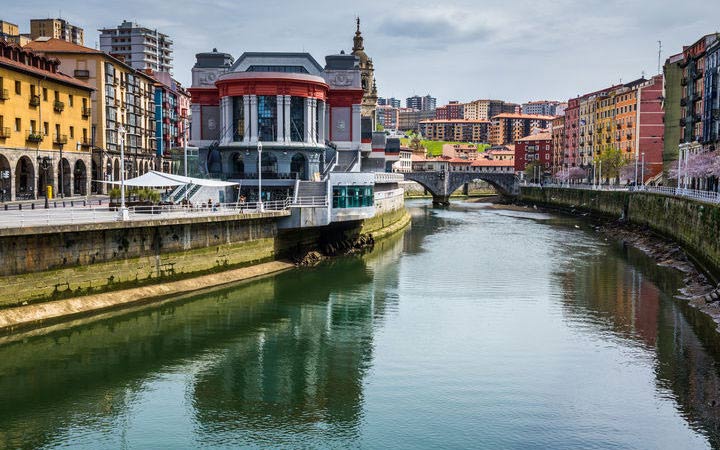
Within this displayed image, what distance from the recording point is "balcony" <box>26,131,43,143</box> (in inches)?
2649

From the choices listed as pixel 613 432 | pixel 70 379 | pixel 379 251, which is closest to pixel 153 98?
pixel 379 251

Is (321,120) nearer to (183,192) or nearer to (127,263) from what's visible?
(183,192)

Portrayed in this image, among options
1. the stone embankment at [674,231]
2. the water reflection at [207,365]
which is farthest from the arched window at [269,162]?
the stone embankment at [674,231]

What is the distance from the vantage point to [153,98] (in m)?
118

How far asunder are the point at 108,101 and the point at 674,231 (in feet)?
228

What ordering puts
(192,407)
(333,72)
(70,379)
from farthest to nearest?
(333,72) < (70,379) < (192,407)

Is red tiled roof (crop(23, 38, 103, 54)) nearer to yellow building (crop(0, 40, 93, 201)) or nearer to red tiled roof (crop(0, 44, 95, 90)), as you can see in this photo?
yellow building (crop(0, 40, 93, 201))

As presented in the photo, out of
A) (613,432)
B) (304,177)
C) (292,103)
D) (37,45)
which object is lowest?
(613,432)

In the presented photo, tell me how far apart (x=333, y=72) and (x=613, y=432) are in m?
67.9

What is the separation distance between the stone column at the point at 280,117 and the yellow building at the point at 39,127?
809 inches

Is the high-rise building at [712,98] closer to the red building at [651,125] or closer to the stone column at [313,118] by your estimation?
the red building at [651,125]

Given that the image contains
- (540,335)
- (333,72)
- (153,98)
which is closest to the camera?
(540,335)

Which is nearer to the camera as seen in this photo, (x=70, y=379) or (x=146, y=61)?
(x=70, y=379)

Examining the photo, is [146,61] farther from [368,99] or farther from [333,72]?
[333,72]
